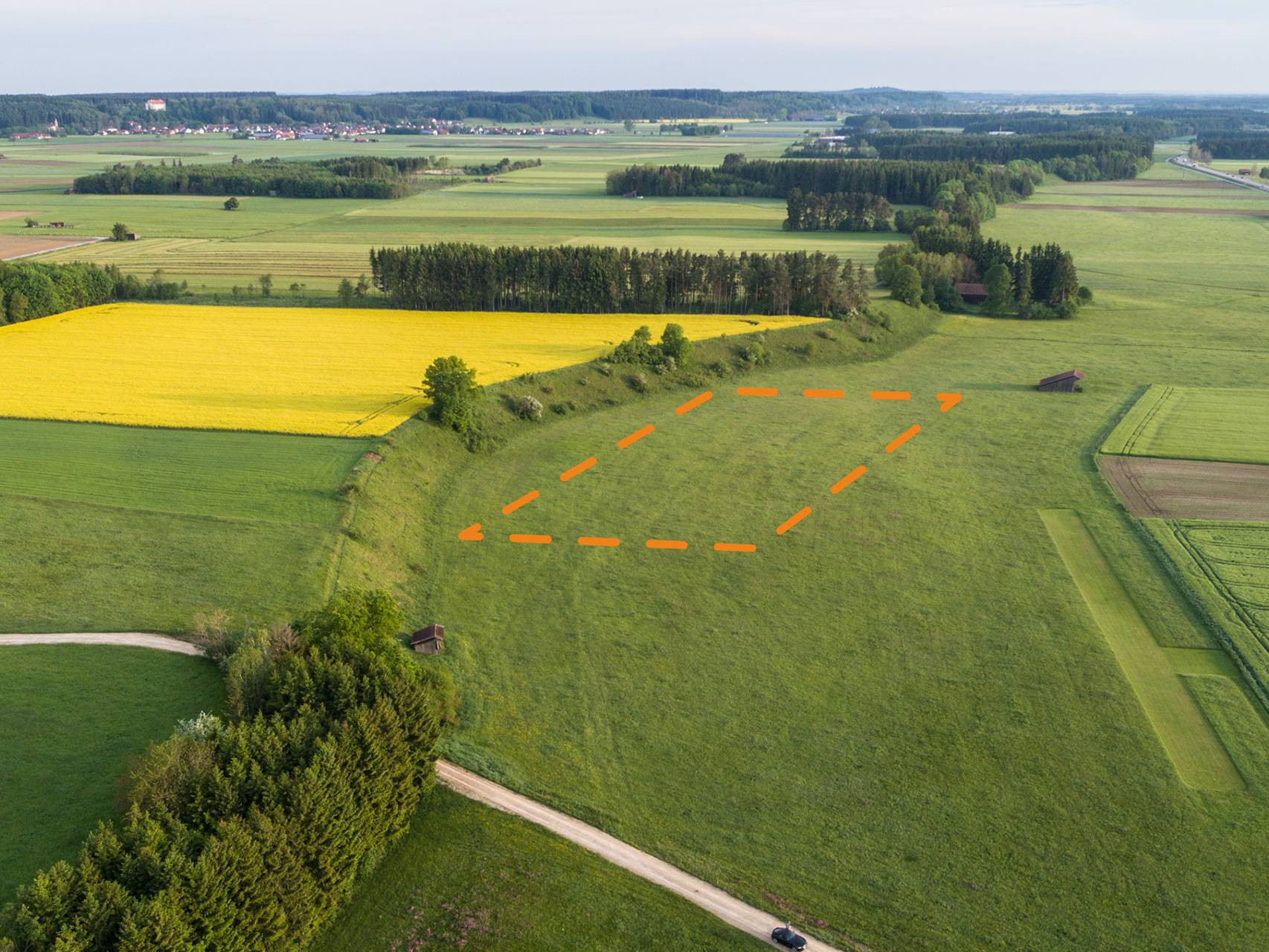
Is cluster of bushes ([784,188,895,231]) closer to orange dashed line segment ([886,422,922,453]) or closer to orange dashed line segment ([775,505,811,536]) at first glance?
orange dashed line segment ([886,422,922,453])

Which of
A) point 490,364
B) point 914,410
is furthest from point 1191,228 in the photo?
point 490,364

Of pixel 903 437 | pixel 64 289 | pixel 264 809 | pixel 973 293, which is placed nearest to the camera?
pixel 264 809

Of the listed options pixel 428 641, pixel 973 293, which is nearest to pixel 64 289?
pixel 428 641

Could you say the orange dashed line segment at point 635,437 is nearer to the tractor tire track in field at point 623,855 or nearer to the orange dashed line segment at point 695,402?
the orange dashed line segment at point 695,402

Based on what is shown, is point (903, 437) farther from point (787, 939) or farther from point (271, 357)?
point (271, 357)

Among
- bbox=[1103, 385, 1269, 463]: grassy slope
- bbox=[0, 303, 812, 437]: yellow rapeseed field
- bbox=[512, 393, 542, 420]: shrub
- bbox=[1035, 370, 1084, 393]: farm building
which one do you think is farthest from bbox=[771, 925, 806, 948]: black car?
bbox=[1035, 370, 1084, 393]: farm building

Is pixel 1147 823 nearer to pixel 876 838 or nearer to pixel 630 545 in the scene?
pixel 876 838
